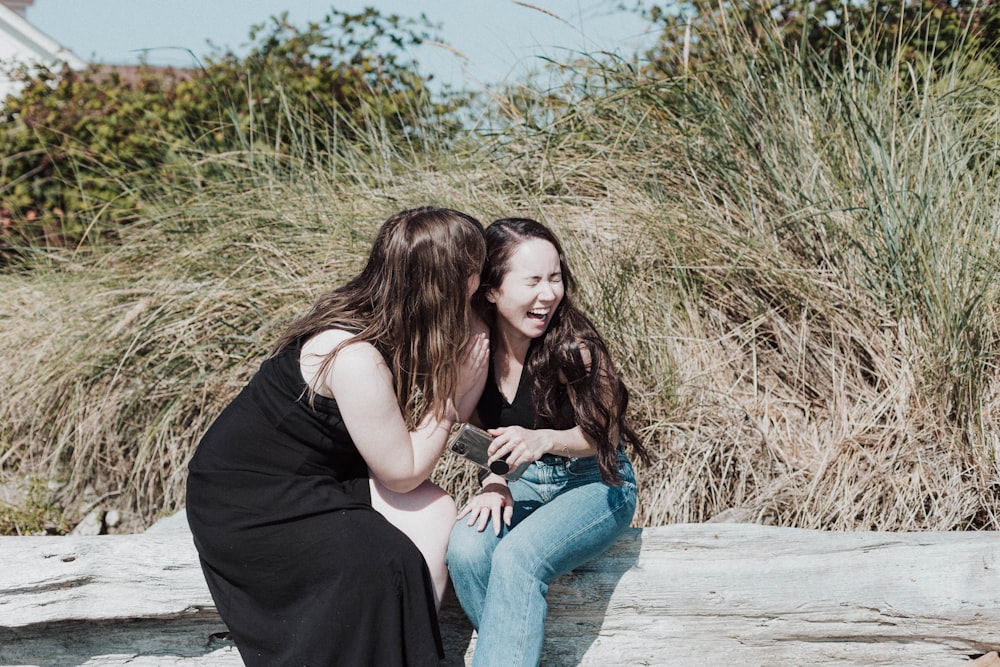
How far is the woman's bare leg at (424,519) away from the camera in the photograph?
2.40 meters

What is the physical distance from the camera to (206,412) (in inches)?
144

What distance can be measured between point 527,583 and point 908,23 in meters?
3.68

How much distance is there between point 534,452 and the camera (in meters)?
2.40

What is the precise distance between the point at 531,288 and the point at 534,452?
43cm

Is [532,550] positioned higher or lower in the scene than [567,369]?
lower

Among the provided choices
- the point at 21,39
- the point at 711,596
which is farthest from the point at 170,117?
the point at 21,39

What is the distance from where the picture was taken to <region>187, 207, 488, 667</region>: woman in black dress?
2.22 meters

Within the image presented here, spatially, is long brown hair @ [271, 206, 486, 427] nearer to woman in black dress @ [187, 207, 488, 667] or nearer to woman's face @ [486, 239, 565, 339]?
woman in black dress @ [187, 207, 488, 667]

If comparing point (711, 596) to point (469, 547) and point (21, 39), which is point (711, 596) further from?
point (21, 39)

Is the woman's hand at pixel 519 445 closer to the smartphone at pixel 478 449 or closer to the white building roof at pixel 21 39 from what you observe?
the smartphone at pixel 478 449

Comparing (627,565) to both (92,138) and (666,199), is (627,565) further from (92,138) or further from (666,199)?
(92,138)

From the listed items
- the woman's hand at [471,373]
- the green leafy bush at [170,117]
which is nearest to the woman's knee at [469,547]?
the woman's hand at [471,373]

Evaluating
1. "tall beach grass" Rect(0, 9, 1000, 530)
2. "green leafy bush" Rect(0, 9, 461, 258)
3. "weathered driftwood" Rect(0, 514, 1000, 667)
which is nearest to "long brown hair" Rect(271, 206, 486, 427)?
"weathered driftwood" Rect(0, 514, 1000, 667)

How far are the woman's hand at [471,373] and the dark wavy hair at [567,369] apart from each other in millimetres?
154
